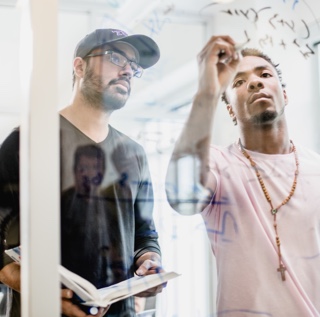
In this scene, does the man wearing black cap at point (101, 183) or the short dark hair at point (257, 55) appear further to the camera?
the short dark hair at point (257, 55)

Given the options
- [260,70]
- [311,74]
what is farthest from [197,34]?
[311,74]

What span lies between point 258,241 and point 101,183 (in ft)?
1.40

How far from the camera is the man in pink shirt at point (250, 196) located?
1.24 meters

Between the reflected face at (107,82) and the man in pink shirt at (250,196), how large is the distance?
18 centimetres

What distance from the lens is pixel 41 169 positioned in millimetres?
970

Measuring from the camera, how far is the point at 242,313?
4.05 ft

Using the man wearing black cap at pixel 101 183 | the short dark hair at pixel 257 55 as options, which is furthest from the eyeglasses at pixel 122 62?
the short dark hair at pixel 257 55

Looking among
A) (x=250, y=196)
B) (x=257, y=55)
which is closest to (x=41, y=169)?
(x=250, y=196)

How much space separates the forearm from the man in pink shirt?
40cm

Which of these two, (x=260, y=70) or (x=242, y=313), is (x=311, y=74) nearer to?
(x=260, y=70)

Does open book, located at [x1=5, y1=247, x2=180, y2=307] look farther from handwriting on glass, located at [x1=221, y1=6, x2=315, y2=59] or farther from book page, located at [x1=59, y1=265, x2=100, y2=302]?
handwriting on glass, located at [x1=221, y1=6, x2=315, y2=59]

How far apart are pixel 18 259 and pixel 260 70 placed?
0.78 meters

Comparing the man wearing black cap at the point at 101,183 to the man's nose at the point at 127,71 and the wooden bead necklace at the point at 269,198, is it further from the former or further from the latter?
the wooden bead necklace at the point at 269,198

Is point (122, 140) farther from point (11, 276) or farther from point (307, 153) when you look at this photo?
point (307, 153)
